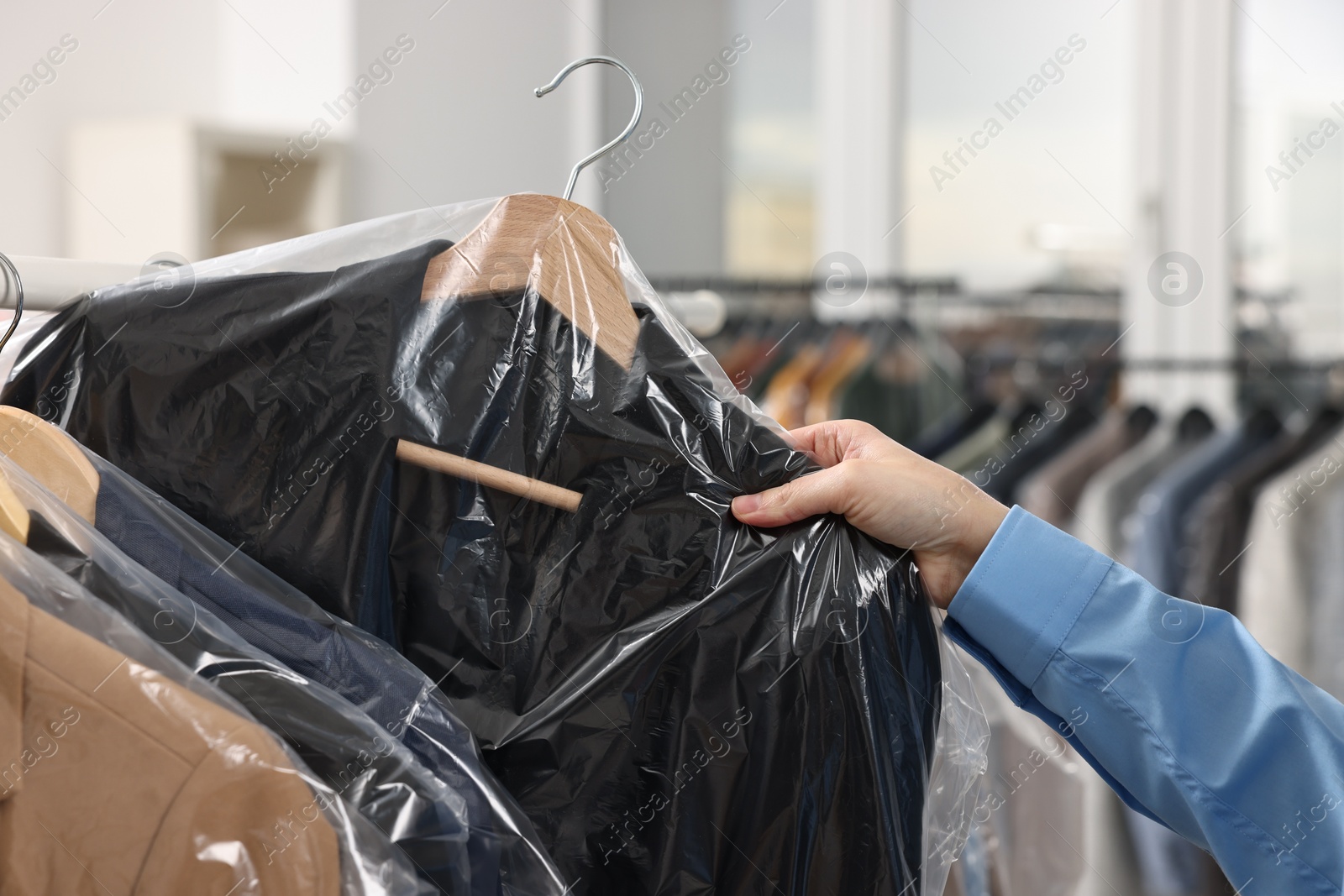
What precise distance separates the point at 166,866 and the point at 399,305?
0.95ft

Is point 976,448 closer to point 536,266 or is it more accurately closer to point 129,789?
point 536,266

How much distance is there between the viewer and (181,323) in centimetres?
54

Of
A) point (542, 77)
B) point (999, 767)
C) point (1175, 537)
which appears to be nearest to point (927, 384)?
point (1175, 537)

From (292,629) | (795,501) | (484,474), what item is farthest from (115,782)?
(795,501)

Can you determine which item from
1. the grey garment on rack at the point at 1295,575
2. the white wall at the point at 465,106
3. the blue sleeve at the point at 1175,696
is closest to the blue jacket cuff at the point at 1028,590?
the blue sleeve at the point at 1175,696

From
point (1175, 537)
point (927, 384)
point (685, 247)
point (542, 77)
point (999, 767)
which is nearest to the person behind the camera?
point (999, 767)

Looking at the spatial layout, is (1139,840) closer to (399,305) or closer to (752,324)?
(752,324)

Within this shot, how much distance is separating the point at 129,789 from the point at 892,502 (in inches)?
15.0

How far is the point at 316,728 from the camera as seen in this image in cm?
41

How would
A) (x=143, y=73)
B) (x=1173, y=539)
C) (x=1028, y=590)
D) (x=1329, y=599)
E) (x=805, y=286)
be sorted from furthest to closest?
(x=143, y=73)
(x=805, y=286)
(x=1173, y=539)
(x=1329, y=599)
(x=1028, y=590)

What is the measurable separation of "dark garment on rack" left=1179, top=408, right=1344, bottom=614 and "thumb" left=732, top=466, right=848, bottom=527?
844 mm

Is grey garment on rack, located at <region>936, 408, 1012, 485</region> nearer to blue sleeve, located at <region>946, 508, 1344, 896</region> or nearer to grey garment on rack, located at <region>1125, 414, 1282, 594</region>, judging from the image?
grey garment on rack, located at <region>1125, 414, 1282, 594</region>

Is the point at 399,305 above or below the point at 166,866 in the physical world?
above

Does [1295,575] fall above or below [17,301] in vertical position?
below
